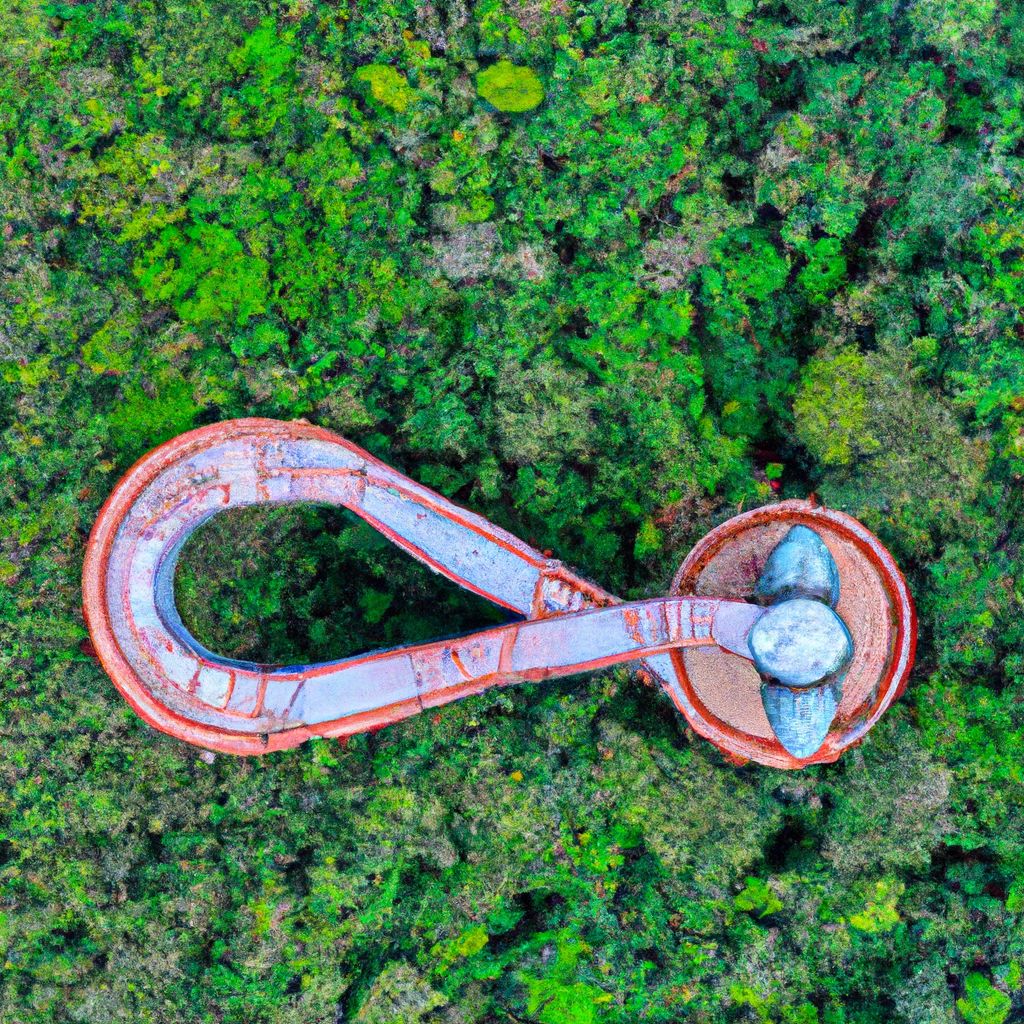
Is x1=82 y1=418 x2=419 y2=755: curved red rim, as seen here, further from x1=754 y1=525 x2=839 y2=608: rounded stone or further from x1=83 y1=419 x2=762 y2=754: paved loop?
x1=754 y1=525 x2=839 y2=608: rounded stone

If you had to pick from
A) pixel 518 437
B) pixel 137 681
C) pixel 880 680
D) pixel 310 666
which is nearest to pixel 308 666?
pixel 310 666

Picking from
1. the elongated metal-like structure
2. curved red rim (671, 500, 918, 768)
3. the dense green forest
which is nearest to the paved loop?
the elongated metal-like structure

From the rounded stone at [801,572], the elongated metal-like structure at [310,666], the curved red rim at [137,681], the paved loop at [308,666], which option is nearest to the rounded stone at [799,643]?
the rounded stone at [801,572]

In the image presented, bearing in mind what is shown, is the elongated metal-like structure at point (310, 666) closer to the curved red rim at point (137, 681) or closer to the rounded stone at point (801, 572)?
the curved red rim at point (137, 681)

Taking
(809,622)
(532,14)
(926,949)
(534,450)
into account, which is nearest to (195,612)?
(534,450)

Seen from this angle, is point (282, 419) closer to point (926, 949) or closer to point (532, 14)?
point (532, 14)

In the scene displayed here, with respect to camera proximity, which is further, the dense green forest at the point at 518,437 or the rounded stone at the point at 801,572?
the dense green forest at the point at 518,437
